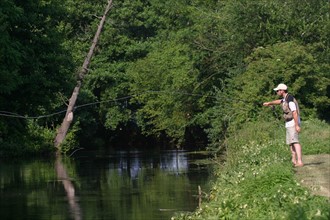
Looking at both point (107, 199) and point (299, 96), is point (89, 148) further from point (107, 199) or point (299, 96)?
point (107, 199)

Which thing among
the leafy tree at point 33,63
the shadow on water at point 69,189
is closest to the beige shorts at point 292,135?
the shadow on water at point 69,189

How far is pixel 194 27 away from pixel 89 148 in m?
14.2

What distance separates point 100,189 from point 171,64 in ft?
79.9

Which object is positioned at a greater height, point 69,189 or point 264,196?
point 69,189

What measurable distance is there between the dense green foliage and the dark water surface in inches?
122

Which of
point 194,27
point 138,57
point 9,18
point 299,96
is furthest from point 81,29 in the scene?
point 299,96

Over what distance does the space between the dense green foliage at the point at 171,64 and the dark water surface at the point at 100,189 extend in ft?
10.2

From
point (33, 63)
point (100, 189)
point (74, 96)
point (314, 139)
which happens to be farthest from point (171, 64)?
point (100, 189)

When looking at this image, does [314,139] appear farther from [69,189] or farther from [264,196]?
[264,196]

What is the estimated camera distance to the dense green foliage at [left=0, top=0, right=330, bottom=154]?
32094mm

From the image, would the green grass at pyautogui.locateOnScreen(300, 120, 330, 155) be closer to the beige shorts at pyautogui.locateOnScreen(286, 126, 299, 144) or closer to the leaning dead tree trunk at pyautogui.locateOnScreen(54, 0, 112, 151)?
the beige shorts at pyautogui.locateOnScreen(286, 126, 299, 144)

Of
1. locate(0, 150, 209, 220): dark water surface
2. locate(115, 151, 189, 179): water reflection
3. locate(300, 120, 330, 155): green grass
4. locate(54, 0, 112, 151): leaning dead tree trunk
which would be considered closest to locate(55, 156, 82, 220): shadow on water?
locate(0, 150, 209, 220): dark water surface

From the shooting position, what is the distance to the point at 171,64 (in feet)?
151

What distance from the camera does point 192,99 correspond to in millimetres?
42438
